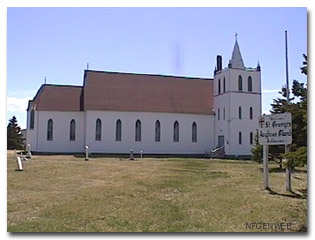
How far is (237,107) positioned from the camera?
37.0 m

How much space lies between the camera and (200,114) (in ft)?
126

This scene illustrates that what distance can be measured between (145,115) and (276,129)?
26878 mm

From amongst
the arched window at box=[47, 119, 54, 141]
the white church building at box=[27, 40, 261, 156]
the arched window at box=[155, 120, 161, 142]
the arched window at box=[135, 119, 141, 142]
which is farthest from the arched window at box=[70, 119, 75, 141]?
the arched window at box=[155, 120, 161, 142]

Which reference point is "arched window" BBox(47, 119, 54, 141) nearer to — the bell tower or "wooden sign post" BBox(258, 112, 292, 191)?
the bell tower

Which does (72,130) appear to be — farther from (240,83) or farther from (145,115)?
(240,83)

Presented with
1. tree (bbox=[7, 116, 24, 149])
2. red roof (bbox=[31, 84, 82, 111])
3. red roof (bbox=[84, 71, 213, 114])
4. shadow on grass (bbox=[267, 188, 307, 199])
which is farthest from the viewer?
tree (bbox=[7, 116, 24, 149])

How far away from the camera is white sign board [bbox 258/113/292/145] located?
9926 millimetres

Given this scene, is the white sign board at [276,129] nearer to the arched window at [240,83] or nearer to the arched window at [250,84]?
the arched window at [240,83]

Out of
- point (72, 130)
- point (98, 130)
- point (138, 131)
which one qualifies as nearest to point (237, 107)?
point (138, 131)

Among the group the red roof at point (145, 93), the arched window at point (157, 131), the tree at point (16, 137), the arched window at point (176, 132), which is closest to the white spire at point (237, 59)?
the red roof at point (145, 93)

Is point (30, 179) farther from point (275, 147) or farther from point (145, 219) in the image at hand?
point (275, 147)

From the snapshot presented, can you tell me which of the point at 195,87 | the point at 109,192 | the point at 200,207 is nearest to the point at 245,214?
the point at 200,207

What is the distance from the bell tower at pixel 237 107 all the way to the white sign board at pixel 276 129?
85.6 feet

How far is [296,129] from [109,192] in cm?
488
